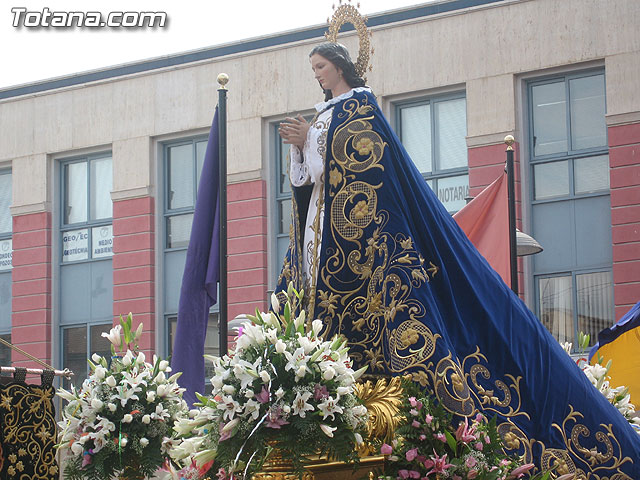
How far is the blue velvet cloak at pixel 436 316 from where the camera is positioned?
5.88 meters

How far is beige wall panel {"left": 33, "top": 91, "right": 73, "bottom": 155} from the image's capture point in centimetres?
2828

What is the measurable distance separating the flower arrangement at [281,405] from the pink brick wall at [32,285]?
78.0 ft

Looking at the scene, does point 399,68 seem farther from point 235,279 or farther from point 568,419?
point 568,419

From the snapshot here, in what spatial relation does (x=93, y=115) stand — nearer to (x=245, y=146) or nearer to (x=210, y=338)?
(x=245, y=146)

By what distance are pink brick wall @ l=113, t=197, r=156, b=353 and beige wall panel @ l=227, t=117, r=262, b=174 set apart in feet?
8.20

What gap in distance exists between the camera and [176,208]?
26969 mm

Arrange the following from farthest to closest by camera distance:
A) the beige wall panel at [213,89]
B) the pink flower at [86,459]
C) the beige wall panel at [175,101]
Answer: the beige wall panel at [175,101] < the beige wall panel at [213,89] < the pink flower at [86,459]

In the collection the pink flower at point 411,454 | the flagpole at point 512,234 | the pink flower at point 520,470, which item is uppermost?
the flagpole at point 512,234

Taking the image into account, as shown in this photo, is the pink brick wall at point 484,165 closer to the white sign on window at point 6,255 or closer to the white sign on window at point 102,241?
the white sign on window at point 102,241

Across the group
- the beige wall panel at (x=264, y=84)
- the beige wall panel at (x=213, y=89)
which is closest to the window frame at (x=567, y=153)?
the beige wall panel at (x=264, y=84)

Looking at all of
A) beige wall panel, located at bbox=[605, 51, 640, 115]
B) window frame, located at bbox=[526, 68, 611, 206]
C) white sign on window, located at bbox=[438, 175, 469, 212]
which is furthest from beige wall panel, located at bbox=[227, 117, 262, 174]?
beige wall panel, located at bbox=[605, 51, 640, 115]

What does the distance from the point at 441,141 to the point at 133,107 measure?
26.0 ft

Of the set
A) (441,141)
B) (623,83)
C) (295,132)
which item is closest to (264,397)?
(295,132)

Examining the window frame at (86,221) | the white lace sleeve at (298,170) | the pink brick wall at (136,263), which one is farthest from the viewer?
the window frame at (86,221)
